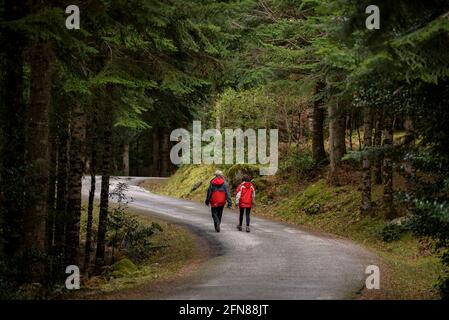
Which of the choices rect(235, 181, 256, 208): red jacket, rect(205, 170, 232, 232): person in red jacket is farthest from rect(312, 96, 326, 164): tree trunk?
rect(205, 170, 232, 232): person in red jacket

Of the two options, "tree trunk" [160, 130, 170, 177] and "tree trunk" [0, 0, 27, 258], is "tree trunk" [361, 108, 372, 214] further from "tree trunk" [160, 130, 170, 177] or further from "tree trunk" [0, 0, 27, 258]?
"tree trunk" [160, 130, 170, 177]

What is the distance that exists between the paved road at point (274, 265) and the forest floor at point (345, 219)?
678 millimetres

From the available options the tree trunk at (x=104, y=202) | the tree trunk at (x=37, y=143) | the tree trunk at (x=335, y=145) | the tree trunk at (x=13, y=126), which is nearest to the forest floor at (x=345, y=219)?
the tree trunk at (x=335, y=145)

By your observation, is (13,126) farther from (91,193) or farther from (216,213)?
(216,213)

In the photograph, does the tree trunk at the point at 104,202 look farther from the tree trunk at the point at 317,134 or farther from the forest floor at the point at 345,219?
the tree trunk at the point at 317,134

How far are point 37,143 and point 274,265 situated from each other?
5637 millimetres

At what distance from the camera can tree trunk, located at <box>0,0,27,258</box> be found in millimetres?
10312

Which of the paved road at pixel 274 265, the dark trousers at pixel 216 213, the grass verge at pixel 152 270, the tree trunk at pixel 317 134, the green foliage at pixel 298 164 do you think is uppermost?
the tree trunk at pixel 317 134

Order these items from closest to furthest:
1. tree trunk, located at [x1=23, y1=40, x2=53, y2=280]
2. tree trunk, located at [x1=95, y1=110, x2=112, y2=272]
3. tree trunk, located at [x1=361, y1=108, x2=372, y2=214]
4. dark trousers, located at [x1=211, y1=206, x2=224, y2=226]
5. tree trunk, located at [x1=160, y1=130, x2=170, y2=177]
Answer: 1. tree trunk, located at [x1=23, y1=40, x2=53, y2=280]
2. tree trunk, located at [x1=95, y1=110, x2=112, y2=272]
3. dark trousers, located at [x1=211, y1=206, x2=224, y2=226]
4. tree trunk, located at [x1=361, y1=108, x2=372, y2=214]
5. tree trunk, located at [x1=160, y1=130, x2=170, y2=177]

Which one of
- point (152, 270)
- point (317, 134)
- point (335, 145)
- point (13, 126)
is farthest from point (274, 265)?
point (317, 134)

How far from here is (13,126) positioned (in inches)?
421

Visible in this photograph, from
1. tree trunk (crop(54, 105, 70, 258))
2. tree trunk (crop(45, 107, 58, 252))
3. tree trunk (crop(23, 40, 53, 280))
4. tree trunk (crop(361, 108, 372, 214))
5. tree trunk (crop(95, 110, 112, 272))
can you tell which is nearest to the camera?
tree trunk (crop(23, 40, 53, 280))

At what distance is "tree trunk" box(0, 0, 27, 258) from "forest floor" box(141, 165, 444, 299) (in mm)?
6347

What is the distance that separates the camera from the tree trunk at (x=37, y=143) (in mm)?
10227
